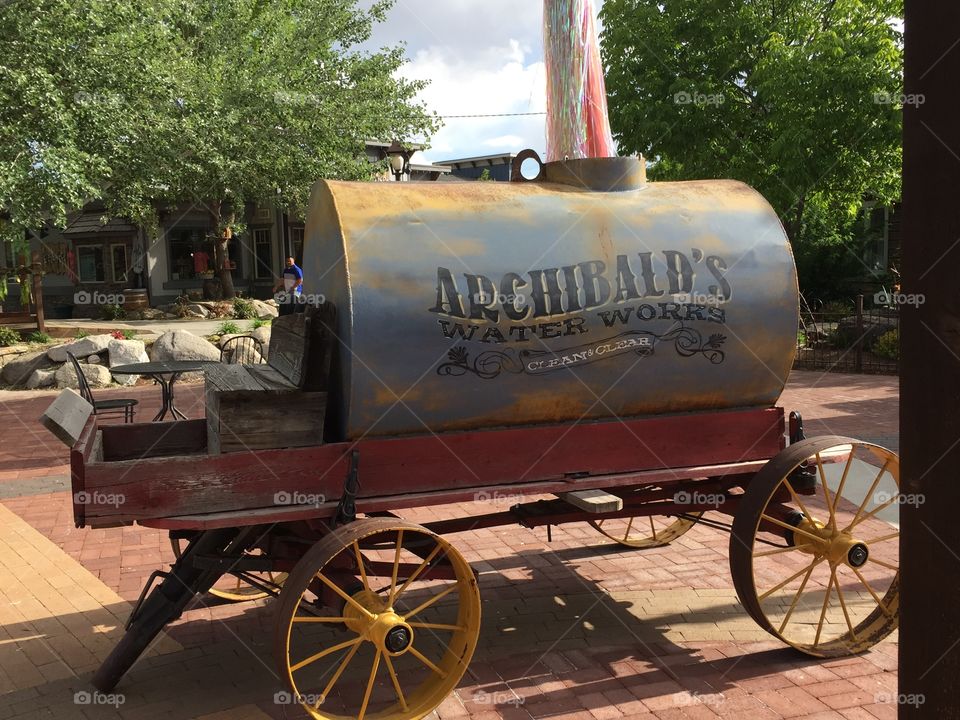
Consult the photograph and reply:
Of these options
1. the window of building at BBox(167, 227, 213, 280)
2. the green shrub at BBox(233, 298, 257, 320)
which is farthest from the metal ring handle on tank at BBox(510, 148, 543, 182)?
the window of building at BBox(167, 227, 213, 280)

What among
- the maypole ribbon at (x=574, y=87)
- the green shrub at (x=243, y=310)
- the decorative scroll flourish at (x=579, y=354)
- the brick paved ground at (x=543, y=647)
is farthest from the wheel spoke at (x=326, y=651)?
the green shrub at (x=243, y=310)

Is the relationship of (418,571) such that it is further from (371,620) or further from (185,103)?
(185,103)

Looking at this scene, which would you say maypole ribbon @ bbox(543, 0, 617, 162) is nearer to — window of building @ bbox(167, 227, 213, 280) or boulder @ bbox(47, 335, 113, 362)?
boulder @ bbox(47, 335, 113, 362)

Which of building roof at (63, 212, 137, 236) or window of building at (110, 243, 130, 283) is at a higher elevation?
building roof at (63, 212, 137, 236)

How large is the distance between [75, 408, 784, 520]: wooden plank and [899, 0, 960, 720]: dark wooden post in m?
2.39

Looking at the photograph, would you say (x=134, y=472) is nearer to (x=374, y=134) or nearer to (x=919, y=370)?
(x=919, y=370)

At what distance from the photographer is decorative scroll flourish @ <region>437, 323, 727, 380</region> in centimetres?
407

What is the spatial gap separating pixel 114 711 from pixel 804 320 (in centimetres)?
1653

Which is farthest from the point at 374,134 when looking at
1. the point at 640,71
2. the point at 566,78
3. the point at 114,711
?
the point at 114,711

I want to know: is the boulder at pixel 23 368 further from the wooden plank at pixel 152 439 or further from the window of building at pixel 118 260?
the window of building at pixel 118 260

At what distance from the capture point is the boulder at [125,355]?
1485 centimetres

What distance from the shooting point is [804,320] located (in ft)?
59.5

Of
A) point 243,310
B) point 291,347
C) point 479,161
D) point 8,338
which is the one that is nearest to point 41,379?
point 8,338

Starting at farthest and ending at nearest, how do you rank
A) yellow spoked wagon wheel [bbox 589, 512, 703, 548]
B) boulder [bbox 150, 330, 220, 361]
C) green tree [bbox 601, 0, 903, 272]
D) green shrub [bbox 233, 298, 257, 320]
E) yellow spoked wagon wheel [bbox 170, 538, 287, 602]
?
1. green shrub [bbox 233, 298, 257, 320]
2. green tree [bbox 601, 0, 903, 272]
3. boulder [bbox 150, 330, 220, 361]
4. yellow spoked wagon wheel [bbox 589, 512, 703, 548]
5. yellow spoked wagon wheel [bbox 170, 538, 287, 602]
